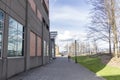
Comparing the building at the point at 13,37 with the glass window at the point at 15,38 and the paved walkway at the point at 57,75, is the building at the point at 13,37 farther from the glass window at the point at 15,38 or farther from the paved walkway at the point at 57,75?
the paved walkway at the point at 57,75

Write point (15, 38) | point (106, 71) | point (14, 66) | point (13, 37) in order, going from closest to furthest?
point (13, 37) < point (14, 66) < point (15, 38) < point (106, 71)

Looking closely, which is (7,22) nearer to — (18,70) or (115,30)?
(18,70)

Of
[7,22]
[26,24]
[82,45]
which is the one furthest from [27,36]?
[82,45]

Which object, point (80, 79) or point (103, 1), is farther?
point (103, 1)

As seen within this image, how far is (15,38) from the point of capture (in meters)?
21.8

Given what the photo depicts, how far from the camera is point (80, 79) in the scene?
60.6 feet

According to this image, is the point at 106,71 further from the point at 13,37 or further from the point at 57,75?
the point at 13,37

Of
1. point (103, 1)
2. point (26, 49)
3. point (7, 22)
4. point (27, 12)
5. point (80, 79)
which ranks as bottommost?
point (80, 79)

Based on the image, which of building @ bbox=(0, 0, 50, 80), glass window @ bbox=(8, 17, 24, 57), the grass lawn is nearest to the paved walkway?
the grass lawn

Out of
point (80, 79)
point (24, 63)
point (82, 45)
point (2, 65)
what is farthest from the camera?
point (82, 45)

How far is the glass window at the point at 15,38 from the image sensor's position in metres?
19.7

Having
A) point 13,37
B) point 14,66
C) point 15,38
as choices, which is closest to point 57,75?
point 14,66

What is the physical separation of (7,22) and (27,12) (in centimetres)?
941

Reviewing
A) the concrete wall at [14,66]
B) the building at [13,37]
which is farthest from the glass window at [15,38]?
the concrete wall at [14,66]
